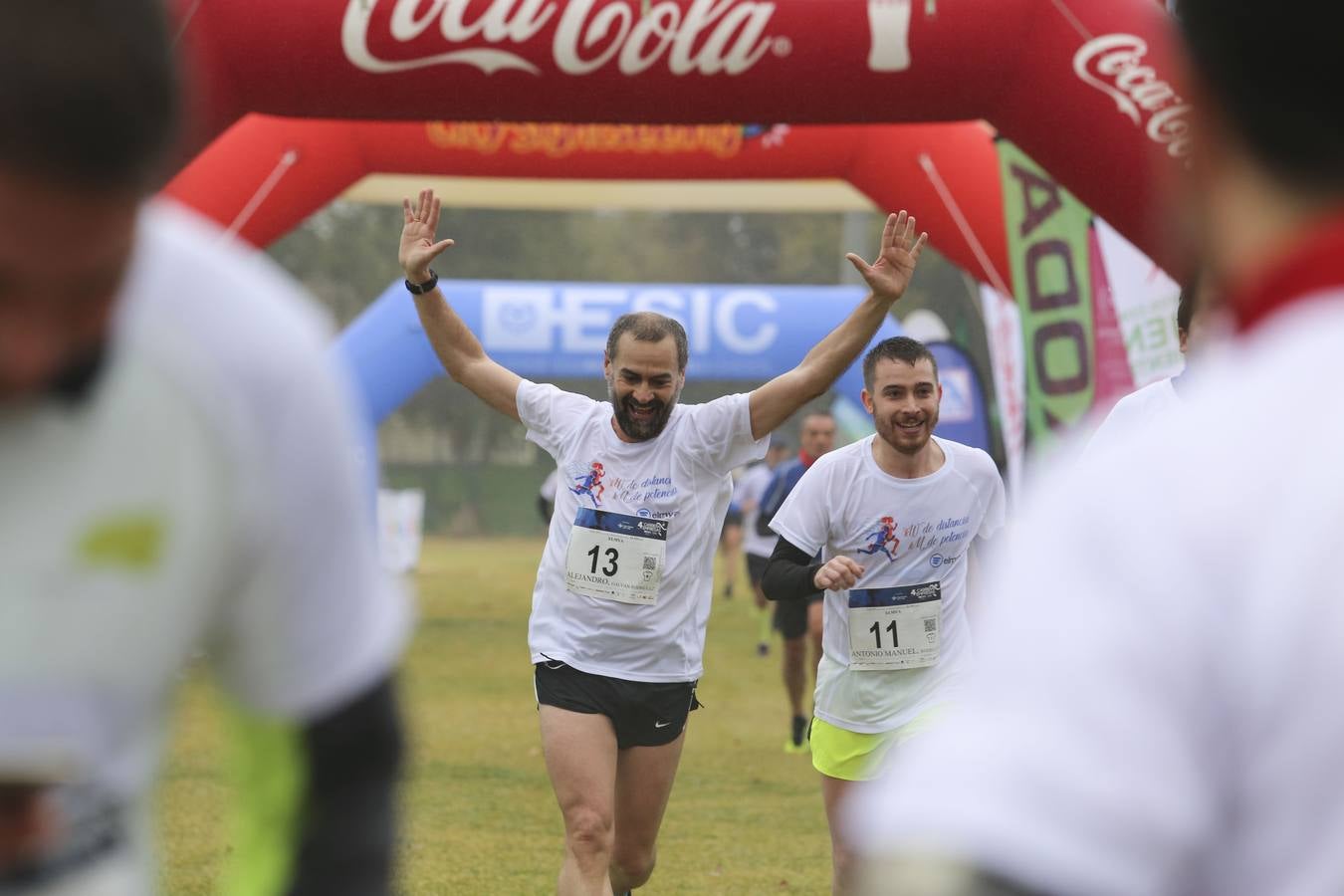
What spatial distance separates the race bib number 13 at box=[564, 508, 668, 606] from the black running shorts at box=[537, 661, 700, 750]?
0.26 m

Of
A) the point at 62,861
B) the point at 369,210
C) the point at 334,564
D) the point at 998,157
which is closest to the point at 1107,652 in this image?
the point at 334,564

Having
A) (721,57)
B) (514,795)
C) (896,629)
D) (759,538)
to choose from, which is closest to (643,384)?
(896,629)

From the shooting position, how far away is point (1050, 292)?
834 cm

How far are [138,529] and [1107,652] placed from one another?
659mm

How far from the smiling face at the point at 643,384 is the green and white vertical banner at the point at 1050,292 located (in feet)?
11.5

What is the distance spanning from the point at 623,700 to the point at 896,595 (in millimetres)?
952

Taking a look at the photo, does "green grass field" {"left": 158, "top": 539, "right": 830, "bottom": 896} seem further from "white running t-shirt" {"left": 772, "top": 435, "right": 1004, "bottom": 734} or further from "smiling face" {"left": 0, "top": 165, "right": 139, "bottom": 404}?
"smiling face" {"left": 0, "top": 165, "right": 139, "bottom": 404}

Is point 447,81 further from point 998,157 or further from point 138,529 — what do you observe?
point 138,529

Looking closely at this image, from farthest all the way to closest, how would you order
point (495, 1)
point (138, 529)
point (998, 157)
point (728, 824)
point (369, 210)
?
point (369, 210) < point (998, 157) < point (728, 824) < point (495, 1) < point (138, 529)

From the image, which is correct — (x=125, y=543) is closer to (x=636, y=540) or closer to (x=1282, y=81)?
A: (x=1282, y=81)

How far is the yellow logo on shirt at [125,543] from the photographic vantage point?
1085 mm

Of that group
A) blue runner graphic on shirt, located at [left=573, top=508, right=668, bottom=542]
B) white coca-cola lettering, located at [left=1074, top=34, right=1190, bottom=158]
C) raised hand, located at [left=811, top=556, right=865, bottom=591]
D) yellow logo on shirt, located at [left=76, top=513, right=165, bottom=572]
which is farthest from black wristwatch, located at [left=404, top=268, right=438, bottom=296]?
yellow logo on shirt, located at [left=76, top=513, right=165, bottom=572]

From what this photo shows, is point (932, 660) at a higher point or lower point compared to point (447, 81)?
lower

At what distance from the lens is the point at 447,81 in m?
6.41
